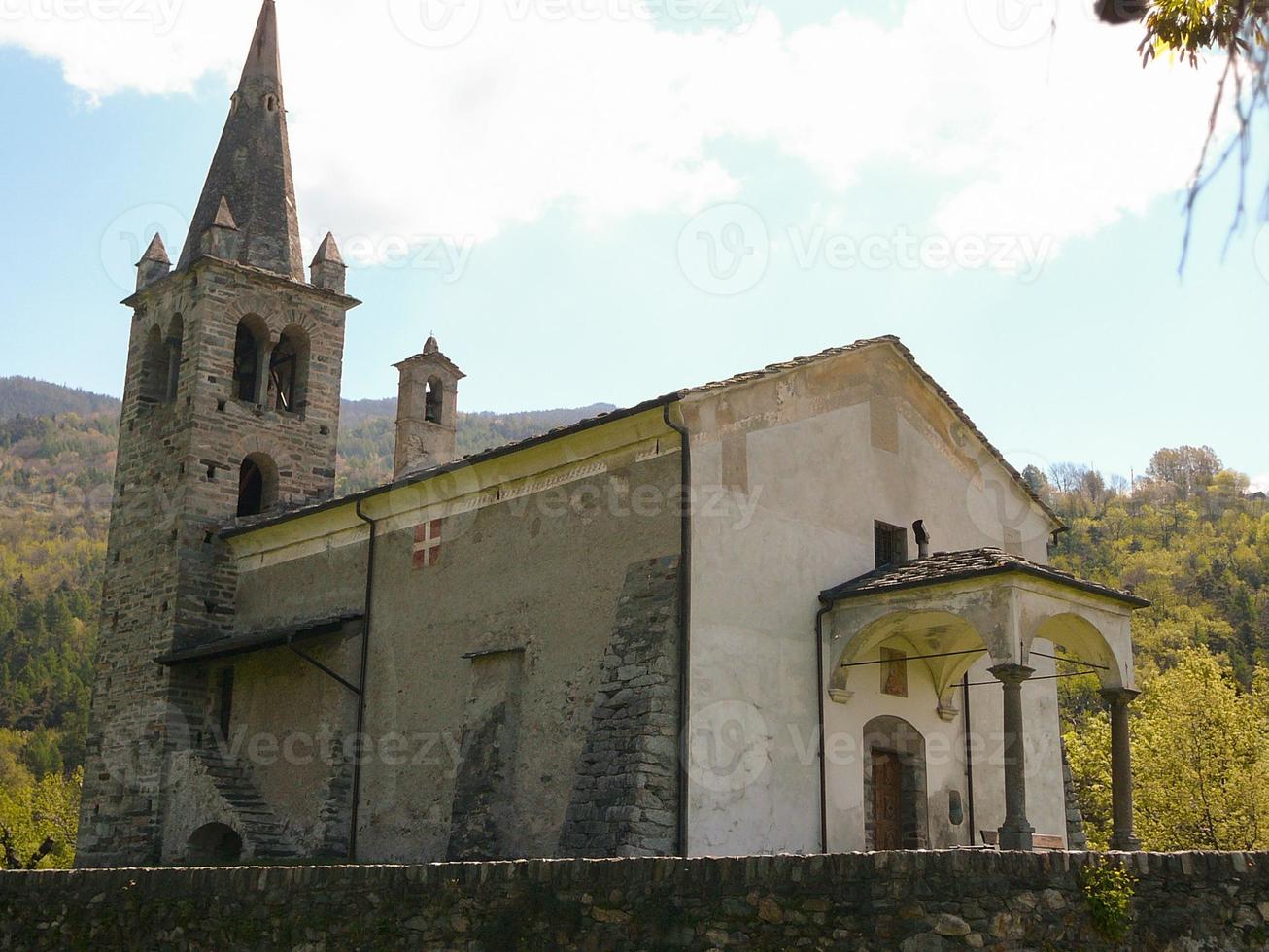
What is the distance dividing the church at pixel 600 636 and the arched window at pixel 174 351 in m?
0.55

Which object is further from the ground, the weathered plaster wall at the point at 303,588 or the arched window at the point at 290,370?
the arched window at the point at 290,370

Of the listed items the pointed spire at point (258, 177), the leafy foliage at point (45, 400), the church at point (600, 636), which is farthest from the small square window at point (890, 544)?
the leafy foliage at point (45, 400)

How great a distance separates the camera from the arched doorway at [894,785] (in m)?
16.3

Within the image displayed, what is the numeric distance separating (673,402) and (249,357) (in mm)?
11921

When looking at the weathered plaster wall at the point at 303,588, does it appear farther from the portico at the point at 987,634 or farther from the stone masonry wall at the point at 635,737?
the portico at the point at 987,634

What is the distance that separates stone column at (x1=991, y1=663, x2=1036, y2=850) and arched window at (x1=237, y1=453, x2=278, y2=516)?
13932mm

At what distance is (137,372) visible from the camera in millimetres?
24328

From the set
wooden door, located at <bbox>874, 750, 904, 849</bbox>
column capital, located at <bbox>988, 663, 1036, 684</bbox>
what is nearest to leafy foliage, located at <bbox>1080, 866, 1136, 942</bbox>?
column capital, located at <bbox>988, 663, 1036, 684</bbox>

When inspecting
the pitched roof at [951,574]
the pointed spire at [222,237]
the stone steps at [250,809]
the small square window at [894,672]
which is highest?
the pointed spire at [222,237]

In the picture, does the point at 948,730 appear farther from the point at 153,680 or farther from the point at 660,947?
the point at 153,680

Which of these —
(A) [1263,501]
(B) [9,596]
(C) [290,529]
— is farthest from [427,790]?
(A) [1263,501]

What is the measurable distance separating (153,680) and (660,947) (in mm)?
14203

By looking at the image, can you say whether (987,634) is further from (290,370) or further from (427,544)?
(290,370)

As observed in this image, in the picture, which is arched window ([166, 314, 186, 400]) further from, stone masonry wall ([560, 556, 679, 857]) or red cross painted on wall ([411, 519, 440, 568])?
stone masonry wall ([560, 556, 679, 857])
